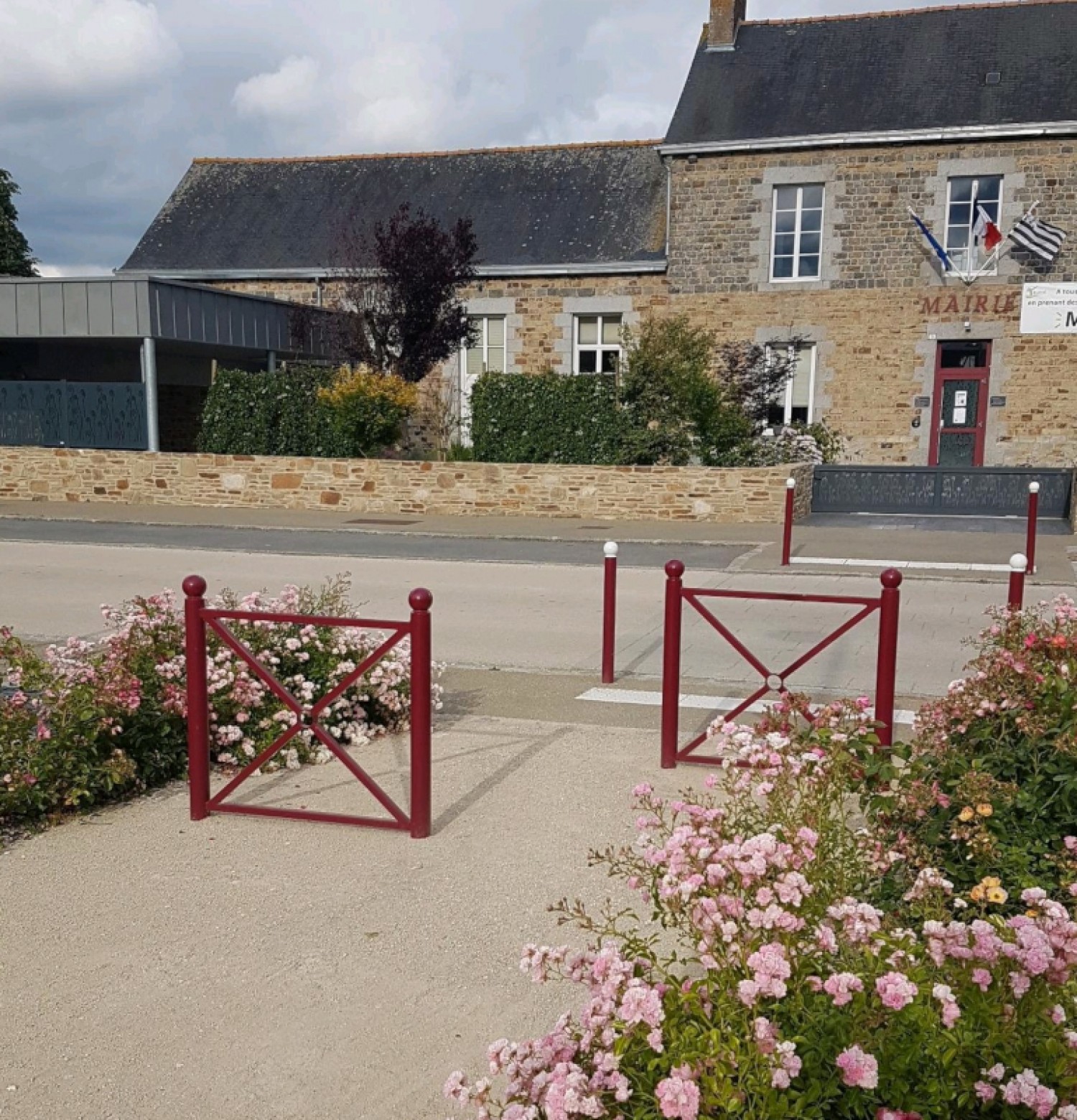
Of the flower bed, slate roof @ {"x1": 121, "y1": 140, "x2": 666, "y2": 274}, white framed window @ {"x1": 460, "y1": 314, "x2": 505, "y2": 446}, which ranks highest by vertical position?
slate roof @ {"x1": 121, "y1": 140, "x2": 666, "y2": 274}

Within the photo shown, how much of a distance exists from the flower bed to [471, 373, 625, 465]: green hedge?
12.1 m

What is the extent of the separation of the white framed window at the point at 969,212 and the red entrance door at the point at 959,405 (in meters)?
1.66

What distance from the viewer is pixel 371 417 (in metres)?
19.2

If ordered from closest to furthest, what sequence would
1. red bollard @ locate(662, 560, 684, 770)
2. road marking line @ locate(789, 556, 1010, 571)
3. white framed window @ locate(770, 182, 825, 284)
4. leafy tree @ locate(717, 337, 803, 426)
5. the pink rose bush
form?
the pink rose bush → red bollard @ locate(662, 560, 684, 770) → road marking line @ locate(789, 556, 1010, 571) → leafy tree @ locate(717, 337, 803, 426) → white framed window @ locate(770, 182, 825, 284)

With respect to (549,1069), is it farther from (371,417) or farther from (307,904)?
(371,417)

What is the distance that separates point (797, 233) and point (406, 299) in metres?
8.09

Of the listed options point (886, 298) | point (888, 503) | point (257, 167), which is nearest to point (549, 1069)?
point (888, 503)

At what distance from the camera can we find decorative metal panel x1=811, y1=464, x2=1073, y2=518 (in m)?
18.0

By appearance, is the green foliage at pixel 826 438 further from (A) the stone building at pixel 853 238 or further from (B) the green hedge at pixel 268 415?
(B) the green hedge at pixel 268 415

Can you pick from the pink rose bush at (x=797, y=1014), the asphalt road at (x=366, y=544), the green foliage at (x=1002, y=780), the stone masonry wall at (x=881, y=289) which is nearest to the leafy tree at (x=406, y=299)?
the stone masonry wall at (x=881, y=289)

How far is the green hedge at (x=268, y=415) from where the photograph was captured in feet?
64.4

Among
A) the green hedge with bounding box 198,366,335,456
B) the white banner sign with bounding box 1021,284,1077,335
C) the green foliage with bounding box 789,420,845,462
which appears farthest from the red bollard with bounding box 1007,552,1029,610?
the white banner sign with bounding box 1021,284,1077,335

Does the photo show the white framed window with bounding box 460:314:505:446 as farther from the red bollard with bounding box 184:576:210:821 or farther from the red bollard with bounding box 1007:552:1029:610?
the red bollard with bounding box 184:576:210:821

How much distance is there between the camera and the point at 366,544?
15.1 metres
